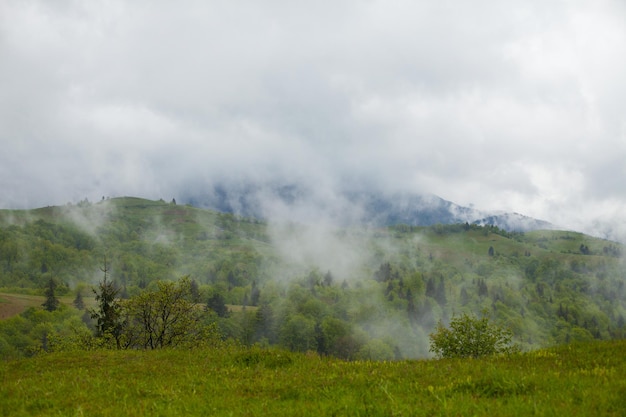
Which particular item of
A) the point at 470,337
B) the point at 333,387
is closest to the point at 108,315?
the point at 333,387

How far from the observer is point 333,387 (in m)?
11.4

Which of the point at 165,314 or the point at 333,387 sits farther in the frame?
the point at 165,314

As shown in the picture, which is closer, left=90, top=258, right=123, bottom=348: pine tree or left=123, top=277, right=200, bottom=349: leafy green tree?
left=123, top=277, right=200, bottom=349: leafy green tree

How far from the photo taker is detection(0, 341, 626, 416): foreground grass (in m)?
8.86

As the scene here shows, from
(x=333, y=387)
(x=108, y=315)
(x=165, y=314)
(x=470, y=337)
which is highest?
(x=333, y=387)

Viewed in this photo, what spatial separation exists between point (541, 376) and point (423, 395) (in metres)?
3.29

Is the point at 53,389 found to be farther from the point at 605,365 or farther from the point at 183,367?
the point at 605,365

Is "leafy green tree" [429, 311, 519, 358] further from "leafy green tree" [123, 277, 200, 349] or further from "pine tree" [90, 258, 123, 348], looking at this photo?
"pine tree" [90, 258, 123, 348]

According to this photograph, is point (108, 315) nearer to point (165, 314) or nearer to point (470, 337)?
point (165, 314)

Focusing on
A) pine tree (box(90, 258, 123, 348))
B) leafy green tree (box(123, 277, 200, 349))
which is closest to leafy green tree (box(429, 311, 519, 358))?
leafy green tree (box(123, 277, 200, 349))

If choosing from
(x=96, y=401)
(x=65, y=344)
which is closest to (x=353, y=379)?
(x=96, y=401)

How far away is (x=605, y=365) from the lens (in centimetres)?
1198

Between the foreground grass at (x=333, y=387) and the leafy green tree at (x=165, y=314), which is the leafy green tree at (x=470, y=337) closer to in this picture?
the leafy green tree at (x=165, y=314)

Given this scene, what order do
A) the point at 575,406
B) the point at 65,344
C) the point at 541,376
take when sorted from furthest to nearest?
the point at 65,344 → the point at 541,376 → the point at 575,406
